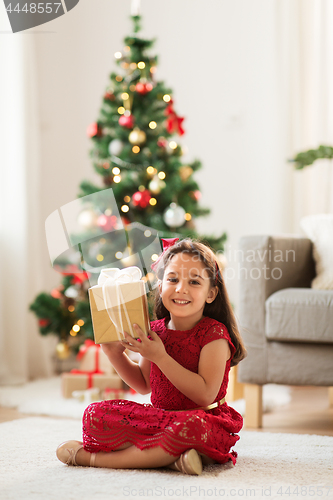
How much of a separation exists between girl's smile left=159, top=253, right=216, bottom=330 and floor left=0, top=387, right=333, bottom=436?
0.62m

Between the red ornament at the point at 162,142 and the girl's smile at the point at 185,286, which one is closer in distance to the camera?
the girl's smile at the point at 185,286

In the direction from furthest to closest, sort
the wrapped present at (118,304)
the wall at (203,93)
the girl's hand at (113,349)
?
1. the wall at (203,93)
2. the girl's hand at (113,349)
3. the wrapped present at (118,304)

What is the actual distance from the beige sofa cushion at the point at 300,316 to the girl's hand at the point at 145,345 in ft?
1.99

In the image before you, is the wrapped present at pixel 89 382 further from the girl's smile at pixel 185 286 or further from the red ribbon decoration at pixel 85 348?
the girl's smile at pixel 185 286

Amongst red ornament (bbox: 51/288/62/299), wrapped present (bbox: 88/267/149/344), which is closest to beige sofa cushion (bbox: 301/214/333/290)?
wrapped present (bbox: 88/267/149/344)

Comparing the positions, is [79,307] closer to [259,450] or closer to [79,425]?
[79,425]

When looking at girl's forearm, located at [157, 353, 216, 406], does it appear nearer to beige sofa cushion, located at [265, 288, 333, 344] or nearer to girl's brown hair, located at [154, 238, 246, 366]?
girl's brown hair, located at [154, 238, 246, 366]

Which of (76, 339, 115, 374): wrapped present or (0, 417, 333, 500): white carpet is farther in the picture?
(76, 339, 115, 374): wrapped present

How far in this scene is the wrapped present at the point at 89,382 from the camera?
6.82ft

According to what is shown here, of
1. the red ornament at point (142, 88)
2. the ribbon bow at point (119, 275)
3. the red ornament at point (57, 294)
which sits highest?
the red ornament at point (142, 88)

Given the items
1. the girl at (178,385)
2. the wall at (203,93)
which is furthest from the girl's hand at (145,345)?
the wall at (203,93)

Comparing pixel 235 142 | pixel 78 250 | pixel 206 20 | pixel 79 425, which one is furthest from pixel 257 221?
pixel 78 250

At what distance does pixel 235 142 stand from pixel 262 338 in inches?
66.3

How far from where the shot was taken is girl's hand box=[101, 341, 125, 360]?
116 cm
